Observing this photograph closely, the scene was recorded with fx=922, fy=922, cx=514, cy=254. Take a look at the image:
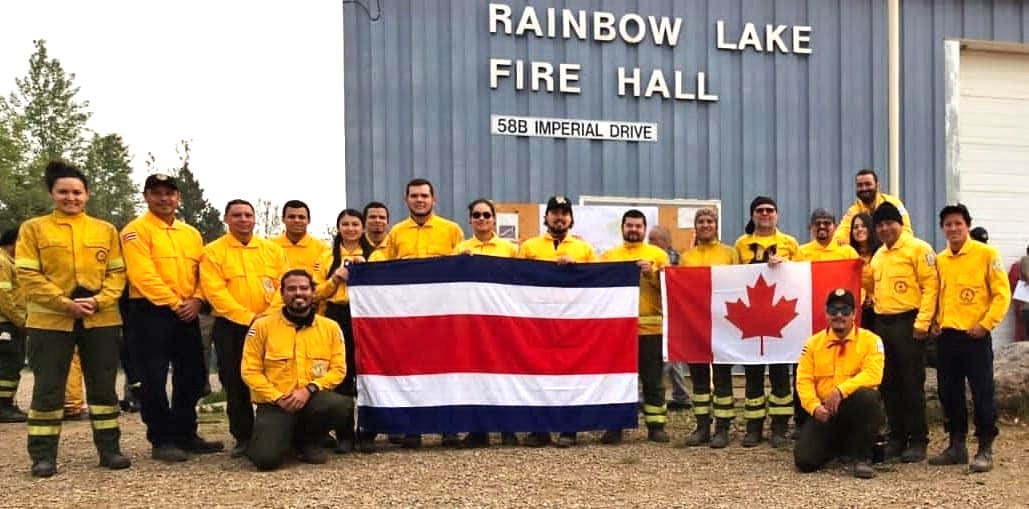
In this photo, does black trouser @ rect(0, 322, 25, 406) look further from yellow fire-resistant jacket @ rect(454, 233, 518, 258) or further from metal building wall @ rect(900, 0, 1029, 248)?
metal building wall @ rect(900, 0, 1029, 248)

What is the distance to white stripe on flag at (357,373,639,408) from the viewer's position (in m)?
7.09

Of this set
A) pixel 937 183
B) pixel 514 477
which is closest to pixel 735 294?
pixel 514 477

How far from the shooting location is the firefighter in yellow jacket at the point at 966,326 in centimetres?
626

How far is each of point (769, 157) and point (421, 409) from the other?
6.71 metres

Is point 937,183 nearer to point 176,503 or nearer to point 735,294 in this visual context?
point 735,294

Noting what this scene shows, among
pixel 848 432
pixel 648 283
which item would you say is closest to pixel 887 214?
pixel 848 432

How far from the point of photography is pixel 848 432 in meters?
6.23

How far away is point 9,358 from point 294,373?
15.8 ft

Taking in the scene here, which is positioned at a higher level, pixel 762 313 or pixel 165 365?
pixel 762 313

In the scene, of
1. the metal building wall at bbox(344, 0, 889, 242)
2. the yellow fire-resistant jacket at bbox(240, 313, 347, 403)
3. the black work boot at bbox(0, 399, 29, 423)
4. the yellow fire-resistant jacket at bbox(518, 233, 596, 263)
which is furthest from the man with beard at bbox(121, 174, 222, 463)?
the metal building wall at bbox(344, 0, 889, 242)

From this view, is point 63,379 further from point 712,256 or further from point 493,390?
point 712,256

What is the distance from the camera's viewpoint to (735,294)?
24.6ft

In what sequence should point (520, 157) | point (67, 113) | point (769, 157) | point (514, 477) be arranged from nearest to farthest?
point (514, 477), point (520, 157), point (769, 157), point (67, 113)

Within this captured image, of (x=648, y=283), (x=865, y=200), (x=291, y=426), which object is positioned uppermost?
(x=865, y=200)
